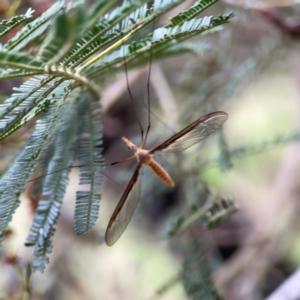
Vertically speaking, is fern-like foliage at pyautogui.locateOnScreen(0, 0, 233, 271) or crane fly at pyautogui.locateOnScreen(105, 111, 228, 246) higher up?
fern-like foliage at pyautogui.locateOnScreen(0, 0, 233, 271)

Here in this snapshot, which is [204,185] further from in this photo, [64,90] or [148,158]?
[64,90]

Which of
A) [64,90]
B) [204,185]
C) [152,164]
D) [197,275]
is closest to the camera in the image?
[64,90]

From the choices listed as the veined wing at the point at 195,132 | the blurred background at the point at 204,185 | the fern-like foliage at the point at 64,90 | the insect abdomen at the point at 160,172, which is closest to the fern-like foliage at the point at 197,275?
the blurred background at the point at 204,185

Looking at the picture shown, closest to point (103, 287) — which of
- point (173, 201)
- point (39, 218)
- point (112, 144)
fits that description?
point (173, 201)

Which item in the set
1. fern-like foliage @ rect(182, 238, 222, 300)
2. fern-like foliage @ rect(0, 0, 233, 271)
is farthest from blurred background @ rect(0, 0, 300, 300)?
fern-like foliage @ rect(0, 0, 233, 271)

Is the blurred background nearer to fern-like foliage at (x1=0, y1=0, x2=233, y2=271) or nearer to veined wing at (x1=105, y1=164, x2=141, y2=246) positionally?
veined wing at (x1=105, y1=164, x2=141, y2=246)

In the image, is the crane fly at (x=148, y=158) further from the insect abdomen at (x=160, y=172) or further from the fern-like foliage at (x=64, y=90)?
the fern-like foliage at (x=64, y=90)

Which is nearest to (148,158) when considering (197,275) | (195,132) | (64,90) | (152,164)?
(152,164)
